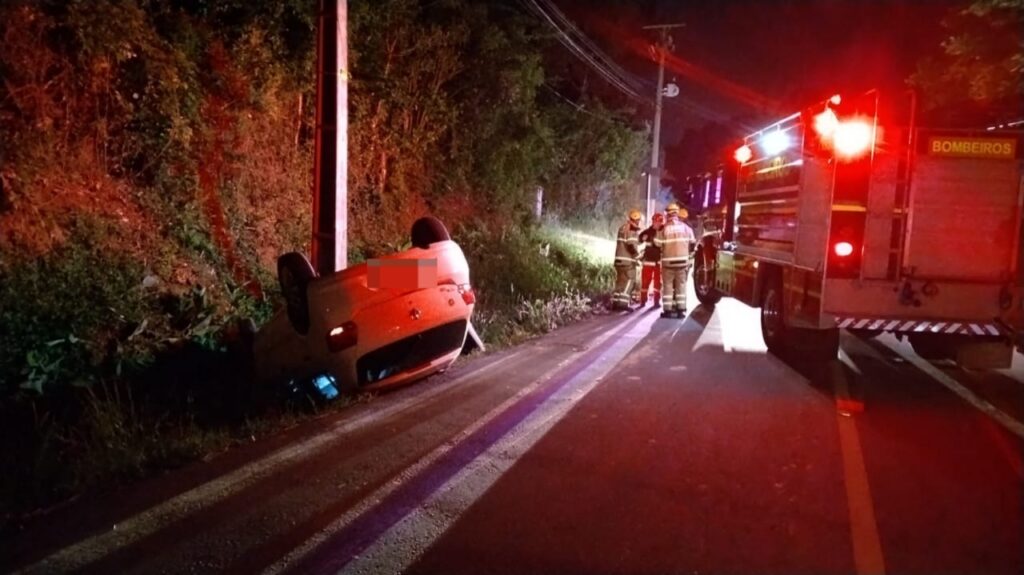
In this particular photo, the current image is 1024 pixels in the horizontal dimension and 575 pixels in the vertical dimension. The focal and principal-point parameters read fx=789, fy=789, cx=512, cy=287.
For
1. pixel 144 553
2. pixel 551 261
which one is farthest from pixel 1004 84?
pixel 144 553

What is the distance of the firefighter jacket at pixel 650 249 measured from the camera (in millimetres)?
12422

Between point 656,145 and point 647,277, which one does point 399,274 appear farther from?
point 656,145

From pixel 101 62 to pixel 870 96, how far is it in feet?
23.1

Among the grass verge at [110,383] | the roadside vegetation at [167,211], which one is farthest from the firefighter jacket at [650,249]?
the grass verge at [110,383]

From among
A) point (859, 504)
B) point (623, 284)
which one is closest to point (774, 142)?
point (623, 284)

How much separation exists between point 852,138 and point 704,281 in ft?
20.4

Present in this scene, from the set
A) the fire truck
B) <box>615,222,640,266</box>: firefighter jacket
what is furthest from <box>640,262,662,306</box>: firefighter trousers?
the fire truck

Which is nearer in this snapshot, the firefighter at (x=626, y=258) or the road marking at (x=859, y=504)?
the road marking at (x=859, y=504)

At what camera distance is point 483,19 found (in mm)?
15312

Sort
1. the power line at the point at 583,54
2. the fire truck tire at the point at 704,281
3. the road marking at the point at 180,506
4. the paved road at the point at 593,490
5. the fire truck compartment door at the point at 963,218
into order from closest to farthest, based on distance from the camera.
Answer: the road marking at the point at 180,506 → the paved road at the point at 593,490 → the fire truck compartment door at the point at 963,218 → the fire truck tire at the point at 704,281 → the power line at the point at 583,54

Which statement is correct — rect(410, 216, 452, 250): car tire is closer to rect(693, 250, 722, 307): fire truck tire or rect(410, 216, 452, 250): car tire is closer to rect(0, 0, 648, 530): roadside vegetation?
rect(0, 0, 648, 530): roadside vegetation

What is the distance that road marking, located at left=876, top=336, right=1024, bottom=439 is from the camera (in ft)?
19.4

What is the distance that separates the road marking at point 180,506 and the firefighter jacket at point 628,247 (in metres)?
7.22

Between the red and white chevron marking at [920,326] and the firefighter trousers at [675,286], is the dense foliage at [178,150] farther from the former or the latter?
the red and white chevron marking at [920,326]
